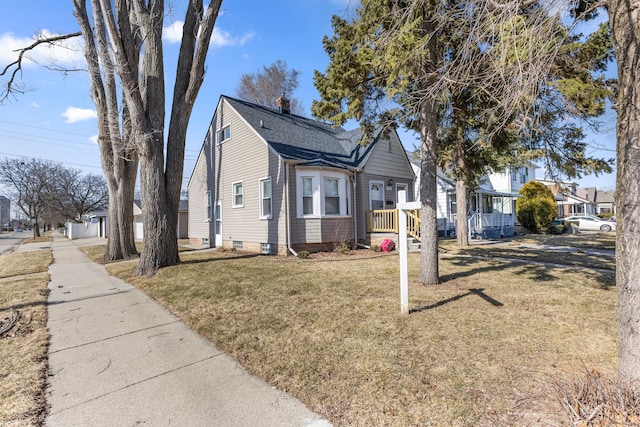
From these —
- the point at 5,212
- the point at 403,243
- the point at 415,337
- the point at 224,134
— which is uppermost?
the point at 224,134

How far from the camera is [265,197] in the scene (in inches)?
500

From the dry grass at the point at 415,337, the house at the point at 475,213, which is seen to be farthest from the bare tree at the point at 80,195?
the dry grass at the point at 415,337

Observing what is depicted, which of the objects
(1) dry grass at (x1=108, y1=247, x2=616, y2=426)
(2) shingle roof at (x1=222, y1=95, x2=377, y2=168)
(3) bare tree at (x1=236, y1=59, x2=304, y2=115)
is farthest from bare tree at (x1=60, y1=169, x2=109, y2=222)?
(1) dry grass at (x1=108, y1=247, x2=616, y2=426)

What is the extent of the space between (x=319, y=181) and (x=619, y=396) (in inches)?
407

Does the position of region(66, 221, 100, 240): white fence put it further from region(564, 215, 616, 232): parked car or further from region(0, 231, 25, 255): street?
region(564, 215, 616, 232): parked car

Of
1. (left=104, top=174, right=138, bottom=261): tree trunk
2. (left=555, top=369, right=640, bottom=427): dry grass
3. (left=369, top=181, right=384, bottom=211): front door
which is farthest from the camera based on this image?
(left=369, top=181, right=384, bottom=211): front door

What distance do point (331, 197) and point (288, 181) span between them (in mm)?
1932

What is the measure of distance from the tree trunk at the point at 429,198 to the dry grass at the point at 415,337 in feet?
1.49

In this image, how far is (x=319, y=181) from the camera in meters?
12.0

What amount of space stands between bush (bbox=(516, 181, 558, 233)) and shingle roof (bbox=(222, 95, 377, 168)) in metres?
14.2

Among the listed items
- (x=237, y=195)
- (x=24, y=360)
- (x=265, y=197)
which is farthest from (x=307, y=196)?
(x=24, y=360)

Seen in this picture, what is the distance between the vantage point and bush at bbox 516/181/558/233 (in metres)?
21.3

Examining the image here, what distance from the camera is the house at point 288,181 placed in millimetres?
11820

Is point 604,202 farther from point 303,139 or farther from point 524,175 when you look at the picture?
point 303,139
